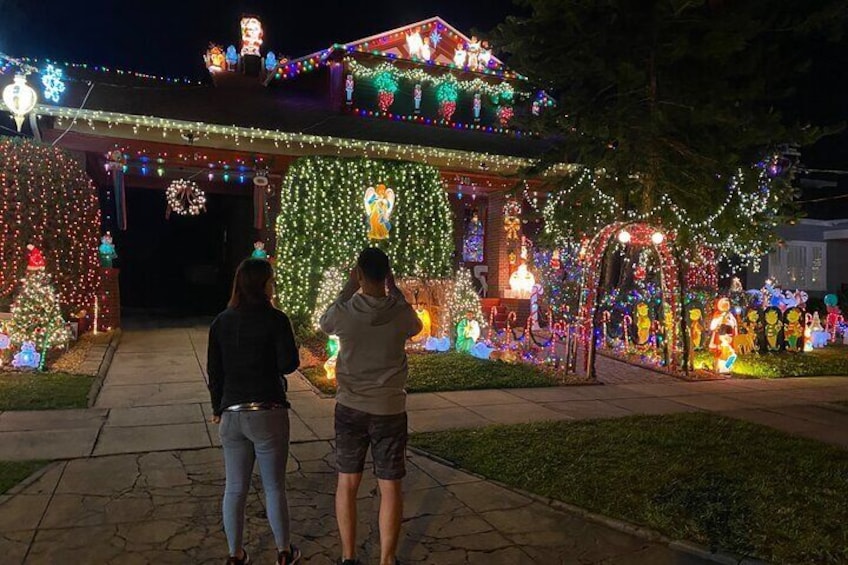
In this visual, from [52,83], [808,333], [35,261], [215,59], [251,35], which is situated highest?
[251,35]

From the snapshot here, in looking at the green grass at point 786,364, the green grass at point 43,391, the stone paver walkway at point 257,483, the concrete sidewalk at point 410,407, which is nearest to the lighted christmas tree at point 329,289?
the concrete sidewalk at point 410,407

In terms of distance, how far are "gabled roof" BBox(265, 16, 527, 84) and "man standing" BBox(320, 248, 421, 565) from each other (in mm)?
12334

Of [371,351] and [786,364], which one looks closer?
[371,351]

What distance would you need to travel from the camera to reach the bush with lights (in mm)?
9398

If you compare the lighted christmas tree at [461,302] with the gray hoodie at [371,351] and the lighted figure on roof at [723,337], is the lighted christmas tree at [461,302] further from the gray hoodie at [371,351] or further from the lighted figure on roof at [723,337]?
the gray hoodie at [371,351]

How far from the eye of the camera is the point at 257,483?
4.69 meters

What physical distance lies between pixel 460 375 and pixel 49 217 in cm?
677

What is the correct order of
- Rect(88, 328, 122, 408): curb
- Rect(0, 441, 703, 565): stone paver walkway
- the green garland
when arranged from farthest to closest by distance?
→ the green garland < Rect(88, 328, 122, 408): curb < Rect(0, 441, 703, 565): stone paver walkway

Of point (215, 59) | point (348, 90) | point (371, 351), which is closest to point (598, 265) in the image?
point (371, 351)

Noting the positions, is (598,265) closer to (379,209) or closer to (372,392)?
(379,209)

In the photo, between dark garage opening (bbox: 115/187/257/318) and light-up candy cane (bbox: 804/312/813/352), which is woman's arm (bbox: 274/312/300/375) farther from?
dark garage opening (bbox: 115/187/257/318)

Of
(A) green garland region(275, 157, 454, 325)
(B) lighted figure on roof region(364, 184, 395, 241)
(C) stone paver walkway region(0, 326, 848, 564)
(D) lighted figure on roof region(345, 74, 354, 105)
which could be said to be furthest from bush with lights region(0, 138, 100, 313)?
(D) lighted figure on roof region(345, 74, 354, 105)

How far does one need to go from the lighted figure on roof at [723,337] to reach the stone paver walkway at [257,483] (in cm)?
183

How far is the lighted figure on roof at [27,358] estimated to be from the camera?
8.42m
